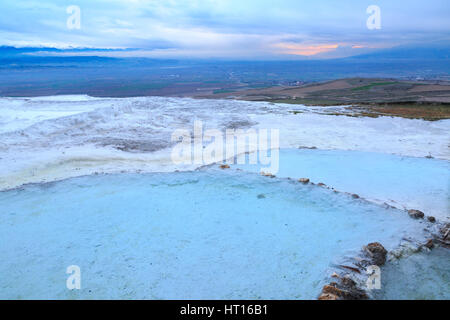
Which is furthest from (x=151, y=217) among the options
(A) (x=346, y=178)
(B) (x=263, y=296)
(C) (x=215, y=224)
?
(A) (x=346, y=178)

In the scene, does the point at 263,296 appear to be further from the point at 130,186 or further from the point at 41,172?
the point at 41,172

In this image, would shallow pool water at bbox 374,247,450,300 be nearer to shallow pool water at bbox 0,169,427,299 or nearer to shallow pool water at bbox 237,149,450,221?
shallow pool water at bbox 0,169,427,299

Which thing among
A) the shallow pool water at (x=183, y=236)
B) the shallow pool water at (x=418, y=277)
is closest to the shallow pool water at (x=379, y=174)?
the shallow pool water at (x=183, y=236)

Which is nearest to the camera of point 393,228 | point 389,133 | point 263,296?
point 263,296

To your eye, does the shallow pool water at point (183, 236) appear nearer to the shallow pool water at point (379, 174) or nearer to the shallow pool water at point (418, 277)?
the shallow pool water at point (418, 277)

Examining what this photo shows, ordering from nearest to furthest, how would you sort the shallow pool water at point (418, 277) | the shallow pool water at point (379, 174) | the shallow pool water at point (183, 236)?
1. the shallow pool water at point (418, 277)
2. the shallow pool water at point (183, 236)
3. the shallow pool water at point (379, 174)

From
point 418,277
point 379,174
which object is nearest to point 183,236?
point 418,277

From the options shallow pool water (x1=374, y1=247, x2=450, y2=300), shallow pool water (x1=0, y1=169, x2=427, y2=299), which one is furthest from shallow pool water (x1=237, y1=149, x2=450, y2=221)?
shallow pool water (x1=374, y1=247, x2=450, y2=300)
